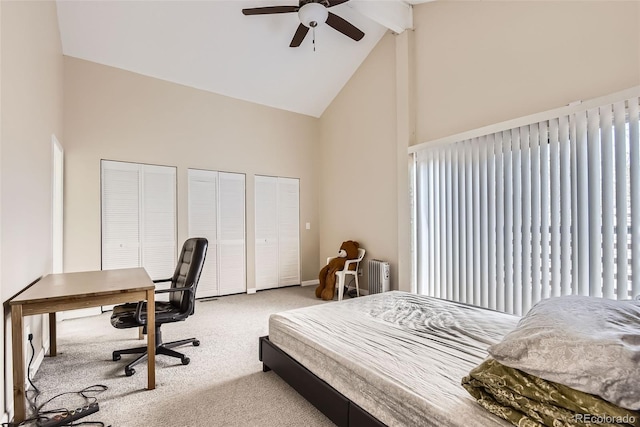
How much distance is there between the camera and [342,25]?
3.53m

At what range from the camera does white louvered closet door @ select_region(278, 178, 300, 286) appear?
5.45 m

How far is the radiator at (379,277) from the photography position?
14.3 feet

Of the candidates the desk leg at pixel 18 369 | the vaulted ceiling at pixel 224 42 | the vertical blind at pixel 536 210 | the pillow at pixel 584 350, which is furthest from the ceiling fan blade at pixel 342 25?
the desk leg at pixel 18 369

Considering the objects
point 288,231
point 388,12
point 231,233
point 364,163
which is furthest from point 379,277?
point 388,12

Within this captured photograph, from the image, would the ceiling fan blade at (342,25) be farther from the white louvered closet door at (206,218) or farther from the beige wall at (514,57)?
the white louvered closet door at (206,218)

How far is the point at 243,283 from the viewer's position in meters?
5.04

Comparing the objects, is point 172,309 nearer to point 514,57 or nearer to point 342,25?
point 342,25

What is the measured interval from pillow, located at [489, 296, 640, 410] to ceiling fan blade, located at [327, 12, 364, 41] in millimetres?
3333

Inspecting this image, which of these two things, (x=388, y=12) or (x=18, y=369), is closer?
(x=18, y=369)

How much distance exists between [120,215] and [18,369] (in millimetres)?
2678

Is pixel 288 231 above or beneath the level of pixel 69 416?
above

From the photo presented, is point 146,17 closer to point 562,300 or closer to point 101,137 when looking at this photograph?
point 101,137

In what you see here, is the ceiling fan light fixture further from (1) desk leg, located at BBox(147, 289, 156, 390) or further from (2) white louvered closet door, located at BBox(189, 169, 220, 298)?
(1) desk leg, located at BBox(147, 289, 156, 390)

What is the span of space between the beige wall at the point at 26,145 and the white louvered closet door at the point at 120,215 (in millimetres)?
1002
